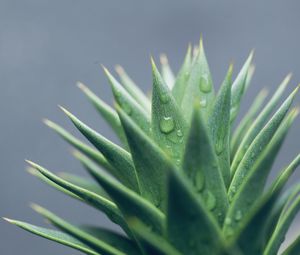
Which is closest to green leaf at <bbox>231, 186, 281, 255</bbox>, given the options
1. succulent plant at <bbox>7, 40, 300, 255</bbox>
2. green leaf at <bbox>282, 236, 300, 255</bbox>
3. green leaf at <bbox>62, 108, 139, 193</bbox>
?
succulent plant at <bbox>7, 40, 300, 255</bbox>

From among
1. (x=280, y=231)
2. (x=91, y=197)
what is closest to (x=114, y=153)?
(x=91, y=197)

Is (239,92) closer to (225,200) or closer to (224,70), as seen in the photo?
(225,200)

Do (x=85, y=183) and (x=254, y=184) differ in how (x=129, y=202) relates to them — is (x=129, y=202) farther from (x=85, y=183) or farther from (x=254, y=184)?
(x=85, y=183)

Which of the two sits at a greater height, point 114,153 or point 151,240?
point 114,153

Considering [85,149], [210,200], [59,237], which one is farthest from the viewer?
[85,149]

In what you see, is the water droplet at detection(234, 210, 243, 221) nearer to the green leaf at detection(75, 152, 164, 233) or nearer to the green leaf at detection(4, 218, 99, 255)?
the green leaf at detection(75, 152, 164, 233)

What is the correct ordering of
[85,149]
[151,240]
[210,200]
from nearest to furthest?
[151,240], [210,200], [85,149]

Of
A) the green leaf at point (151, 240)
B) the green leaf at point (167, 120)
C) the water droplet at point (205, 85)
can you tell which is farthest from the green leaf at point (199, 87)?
the green leaf at point (151, 240)
